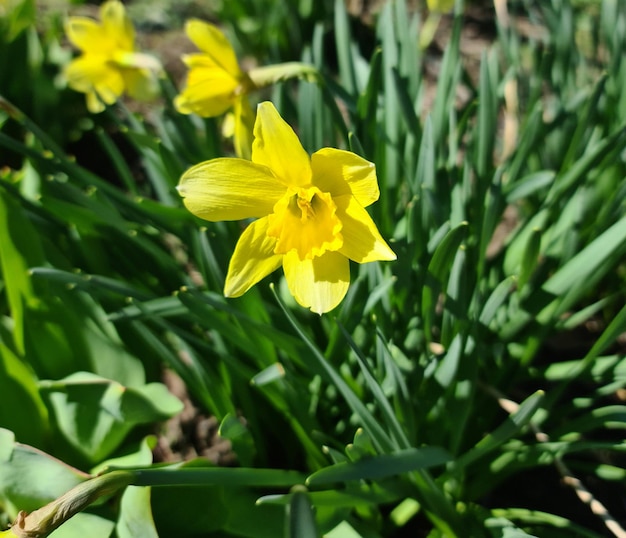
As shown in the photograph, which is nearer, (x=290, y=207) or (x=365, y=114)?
(x=290, y=207)

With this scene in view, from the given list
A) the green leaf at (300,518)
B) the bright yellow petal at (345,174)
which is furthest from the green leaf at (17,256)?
the green leaf at (300,518)

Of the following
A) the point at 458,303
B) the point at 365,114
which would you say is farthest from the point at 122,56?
the point at 458,303

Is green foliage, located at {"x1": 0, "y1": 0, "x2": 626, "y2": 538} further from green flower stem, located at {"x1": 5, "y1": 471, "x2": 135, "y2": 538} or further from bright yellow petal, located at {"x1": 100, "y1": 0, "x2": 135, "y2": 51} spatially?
bright yellow petal, located at {"x1": 100, "y1": 0, "x2": 135, "y2": 51}

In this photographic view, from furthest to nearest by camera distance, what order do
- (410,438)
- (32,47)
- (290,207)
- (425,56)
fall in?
(425,56) → (32,47) → (410,438) → (290,207)

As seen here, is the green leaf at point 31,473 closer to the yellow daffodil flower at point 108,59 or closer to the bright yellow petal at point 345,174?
the bright yellow petal at point 345,174

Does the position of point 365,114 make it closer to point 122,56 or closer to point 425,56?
point 122,56

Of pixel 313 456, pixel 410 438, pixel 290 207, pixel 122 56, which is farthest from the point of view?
pixel 122 56

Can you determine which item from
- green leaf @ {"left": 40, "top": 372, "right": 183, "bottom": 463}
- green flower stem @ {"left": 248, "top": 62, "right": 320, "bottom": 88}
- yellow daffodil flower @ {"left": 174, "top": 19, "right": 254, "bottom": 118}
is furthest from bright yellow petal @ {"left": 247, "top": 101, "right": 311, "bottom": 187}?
green leaf @ {"left": 40, "top": 372, "right": 183, "bottom": 463}
